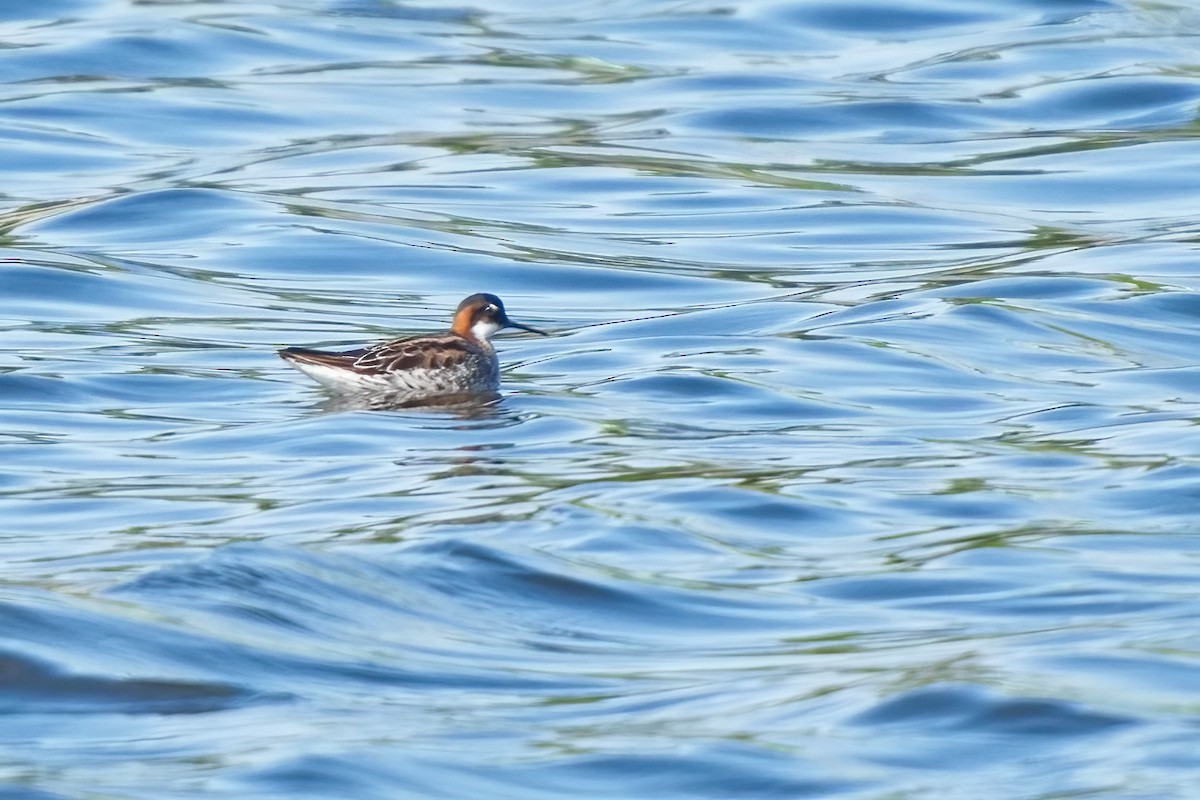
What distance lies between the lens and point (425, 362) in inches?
486

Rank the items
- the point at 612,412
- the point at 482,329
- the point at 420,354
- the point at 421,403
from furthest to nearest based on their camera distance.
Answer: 1. the point at 482,329
2. the point at 420,354
3. the point at 421,403
4. the point at 612,412

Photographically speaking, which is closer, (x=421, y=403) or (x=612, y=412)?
(x=612, y=412)

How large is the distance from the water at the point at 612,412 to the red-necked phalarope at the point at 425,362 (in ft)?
0.72

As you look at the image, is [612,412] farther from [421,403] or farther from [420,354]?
[420,354]

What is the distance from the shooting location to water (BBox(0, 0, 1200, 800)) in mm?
6367

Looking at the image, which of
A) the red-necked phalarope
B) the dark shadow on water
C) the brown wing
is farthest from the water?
the brown wing

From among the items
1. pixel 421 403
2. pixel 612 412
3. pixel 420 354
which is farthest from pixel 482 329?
pixel 612 412

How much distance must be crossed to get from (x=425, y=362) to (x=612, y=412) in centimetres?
148

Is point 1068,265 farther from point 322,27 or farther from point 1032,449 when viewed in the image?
point 322,27

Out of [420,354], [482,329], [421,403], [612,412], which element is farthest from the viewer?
[482,329]

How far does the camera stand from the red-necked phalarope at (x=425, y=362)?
11828 millimetres

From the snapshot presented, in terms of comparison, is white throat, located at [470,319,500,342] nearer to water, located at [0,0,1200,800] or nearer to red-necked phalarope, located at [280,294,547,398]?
red-necked phalarope, located at [280,294,547,398]

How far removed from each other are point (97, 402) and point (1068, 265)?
248 inches

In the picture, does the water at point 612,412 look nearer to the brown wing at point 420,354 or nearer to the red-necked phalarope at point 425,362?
the red-necked phalarope at point 425,362
